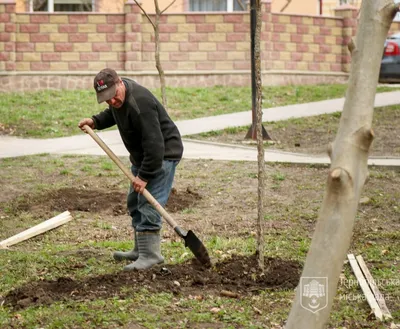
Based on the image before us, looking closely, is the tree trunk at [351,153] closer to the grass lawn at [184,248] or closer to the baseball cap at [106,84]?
the grass lawn at [184,248]

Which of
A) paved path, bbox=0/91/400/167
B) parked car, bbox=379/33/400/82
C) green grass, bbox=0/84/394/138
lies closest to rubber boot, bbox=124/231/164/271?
paved path, bbox=0/91/400/167

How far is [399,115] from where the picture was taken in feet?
51.2

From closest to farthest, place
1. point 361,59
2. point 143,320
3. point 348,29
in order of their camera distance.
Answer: point 361,59
point 143,320
point 348,29

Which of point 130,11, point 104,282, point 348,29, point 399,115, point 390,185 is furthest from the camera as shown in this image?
point 348,29

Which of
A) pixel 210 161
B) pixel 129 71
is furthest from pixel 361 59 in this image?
pixel 129 71

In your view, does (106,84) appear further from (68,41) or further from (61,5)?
(61,5)

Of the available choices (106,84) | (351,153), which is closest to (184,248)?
(106,84)

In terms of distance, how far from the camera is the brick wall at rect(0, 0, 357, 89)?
1977 centimetres

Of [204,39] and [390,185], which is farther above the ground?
[204,39]

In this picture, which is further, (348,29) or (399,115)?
(348,29)

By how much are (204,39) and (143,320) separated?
1538cm

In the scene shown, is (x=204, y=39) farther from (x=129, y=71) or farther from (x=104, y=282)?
(x=104, y=282)

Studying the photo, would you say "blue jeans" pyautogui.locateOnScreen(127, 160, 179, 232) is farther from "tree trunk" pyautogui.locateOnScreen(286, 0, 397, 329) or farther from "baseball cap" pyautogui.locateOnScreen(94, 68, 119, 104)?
"tree trunk" pyautogui.locateOnScreen(286, 0, 397, 329)

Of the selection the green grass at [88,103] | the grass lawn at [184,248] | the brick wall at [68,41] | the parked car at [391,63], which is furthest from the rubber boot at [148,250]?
the brick wall at [68,41]
